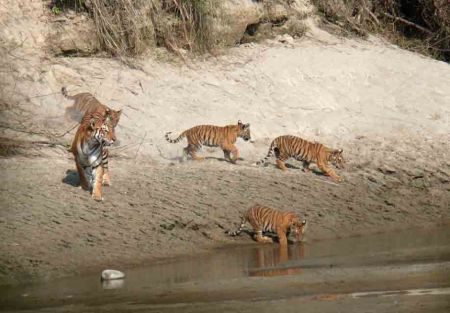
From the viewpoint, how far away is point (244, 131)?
1588 centimetres

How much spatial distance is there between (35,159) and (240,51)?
498 centimetres

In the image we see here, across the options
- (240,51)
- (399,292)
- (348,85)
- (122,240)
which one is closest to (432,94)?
(348,85)

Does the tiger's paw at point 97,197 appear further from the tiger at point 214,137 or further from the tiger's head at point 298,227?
the tiger at point 214,137

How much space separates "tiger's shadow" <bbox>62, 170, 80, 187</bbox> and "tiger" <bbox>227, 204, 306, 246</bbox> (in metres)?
1.92

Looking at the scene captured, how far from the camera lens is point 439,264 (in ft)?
36.1

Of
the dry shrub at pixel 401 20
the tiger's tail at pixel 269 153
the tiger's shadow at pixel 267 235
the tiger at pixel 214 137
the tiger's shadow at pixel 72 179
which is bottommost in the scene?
the tiger's shadow at pixel 267 235

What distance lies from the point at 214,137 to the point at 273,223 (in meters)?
2.88

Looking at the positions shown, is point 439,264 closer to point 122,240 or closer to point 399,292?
point 399,292

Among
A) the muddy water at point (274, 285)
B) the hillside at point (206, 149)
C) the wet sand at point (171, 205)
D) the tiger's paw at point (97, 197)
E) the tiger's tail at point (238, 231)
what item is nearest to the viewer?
the muddy water at point (274, 285)

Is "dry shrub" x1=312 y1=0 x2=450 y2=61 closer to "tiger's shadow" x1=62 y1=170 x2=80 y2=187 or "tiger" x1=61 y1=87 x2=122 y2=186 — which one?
"tiger" x1=61 y1=87 x2=122 y2=186

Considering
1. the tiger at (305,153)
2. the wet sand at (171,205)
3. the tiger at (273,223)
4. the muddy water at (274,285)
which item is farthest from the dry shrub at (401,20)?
the muddy water at (274,285)

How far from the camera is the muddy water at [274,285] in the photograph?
9.48m

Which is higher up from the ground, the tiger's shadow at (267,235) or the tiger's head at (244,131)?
the tiger's head at (244,131)

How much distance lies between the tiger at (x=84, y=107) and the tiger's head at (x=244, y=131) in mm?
1561
